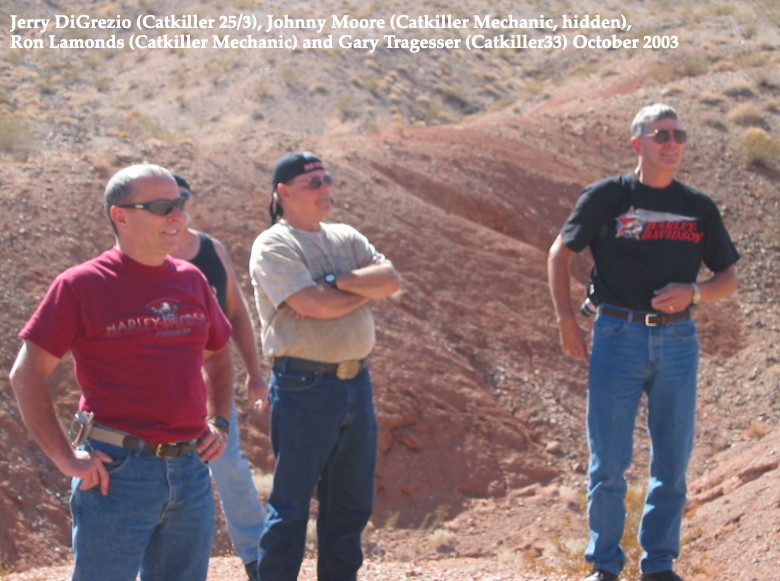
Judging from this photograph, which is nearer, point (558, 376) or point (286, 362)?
point (286, 362)

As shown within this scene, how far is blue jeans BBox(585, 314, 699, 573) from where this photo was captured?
4.75 metres

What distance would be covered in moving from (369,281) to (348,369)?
16.3 inches

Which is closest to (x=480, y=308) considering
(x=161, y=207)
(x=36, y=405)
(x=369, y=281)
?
(x=369, y=281)

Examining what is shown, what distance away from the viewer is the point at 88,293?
3357 millimetres

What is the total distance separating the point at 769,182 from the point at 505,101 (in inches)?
602

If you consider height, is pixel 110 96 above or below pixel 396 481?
above

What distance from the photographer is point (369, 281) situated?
4.61 meters

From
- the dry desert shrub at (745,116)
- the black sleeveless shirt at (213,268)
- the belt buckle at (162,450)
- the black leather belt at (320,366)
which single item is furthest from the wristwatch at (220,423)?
the dry desert shrub at (745,116)

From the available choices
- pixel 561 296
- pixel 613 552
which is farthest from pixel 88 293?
pixel 613 552

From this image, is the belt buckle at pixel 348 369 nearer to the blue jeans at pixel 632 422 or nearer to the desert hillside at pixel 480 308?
the blue jeans at pixel 632 422

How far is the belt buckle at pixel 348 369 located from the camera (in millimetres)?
4516

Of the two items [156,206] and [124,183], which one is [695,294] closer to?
[156,206]

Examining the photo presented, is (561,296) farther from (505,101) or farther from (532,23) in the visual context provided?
(532,23)

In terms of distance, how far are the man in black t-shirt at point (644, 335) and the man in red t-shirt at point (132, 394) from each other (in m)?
2.01
